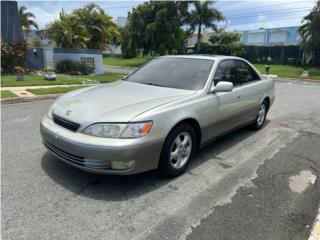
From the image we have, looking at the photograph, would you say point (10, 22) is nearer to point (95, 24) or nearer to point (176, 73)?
point (95, 24)

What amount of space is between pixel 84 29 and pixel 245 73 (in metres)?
19.4

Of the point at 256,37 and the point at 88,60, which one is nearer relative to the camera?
the point at 88,60

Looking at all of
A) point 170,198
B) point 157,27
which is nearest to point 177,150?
point 170,198

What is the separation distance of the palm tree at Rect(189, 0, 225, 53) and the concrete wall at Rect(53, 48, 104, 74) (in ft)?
54.8

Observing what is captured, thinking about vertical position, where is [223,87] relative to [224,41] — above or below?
below

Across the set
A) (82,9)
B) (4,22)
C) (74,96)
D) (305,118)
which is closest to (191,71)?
(74,96)

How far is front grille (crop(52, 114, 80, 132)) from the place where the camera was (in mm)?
3319

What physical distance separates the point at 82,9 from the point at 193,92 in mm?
23245

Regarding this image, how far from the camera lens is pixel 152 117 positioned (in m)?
3.27

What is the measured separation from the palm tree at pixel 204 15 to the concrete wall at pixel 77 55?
16715 millimetres

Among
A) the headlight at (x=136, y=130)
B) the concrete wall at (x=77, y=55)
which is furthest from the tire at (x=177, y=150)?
the concrete wall at (x=77, y=55)

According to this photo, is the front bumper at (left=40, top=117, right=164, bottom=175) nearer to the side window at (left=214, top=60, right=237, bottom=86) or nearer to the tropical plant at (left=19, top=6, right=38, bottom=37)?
the side window at (left=214, top=60, right=237, bottom=86)

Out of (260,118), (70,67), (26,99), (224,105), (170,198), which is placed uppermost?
(224,105)

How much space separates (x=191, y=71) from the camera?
4.50 metres
